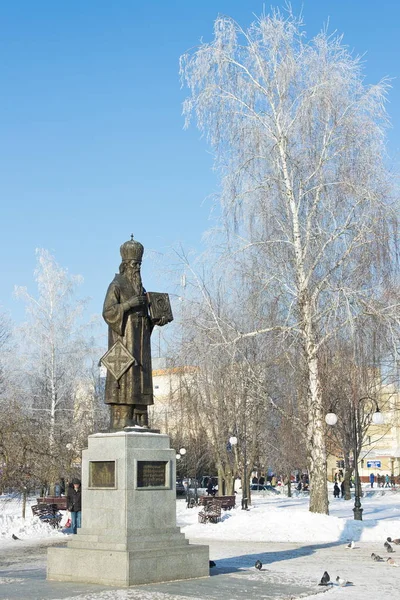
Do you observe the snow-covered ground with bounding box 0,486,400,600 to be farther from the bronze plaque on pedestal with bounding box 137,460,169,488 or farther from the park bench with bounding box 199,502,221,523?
the bronze plaque on pedestal with bounding box 137,460,169,488

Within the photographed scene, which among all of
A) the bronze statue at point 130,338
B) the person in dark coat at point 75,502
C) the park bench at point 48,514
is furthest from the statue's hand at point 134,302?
the park bench at point 48,514

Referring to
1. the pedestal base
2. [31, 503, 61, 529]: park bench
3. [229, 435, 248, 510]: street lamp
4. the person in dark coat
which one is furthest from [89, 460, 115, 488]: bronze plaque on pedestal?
[229, 435, 248, 510]: street lamp

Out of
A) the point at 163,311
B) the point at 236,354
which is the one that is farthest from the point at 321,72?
the point at 163,311

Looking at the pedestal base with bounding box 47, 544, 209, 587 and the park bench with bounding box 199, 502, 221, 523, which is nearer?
the pedestal base with bounding box 47, 544, 209, 587

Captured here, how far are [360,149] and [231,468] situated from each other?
85.3 feet

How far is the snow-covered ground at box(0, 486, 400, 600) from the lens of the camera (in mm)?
14383

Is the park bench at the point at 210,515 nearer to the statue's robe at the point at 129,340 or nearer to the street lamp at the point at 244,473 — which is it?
the street lamp at the point at 244,473

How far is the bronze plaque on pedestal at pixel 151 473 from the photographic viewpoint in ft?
45.7

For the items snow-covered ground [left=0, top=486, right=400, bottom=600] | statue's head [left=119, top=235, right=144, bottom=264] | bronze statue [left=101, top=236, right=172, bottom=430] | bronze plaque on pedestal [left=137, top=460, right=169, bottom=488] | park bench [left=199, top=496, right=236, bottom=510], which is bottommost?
snow-covered ground [left=0, top=486, right=400, bottom=600]

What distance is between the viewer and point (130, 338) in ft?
48.6

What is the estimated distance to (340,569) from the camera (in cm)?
1616

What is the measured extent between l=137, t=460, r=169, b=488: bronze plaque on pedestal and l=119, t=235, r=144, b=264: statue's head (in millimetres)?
3530

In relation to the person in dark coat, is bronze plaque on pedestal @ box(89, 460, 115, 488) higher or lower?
higher

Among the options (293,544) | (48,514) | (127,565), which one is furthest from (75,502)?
(127,565)
